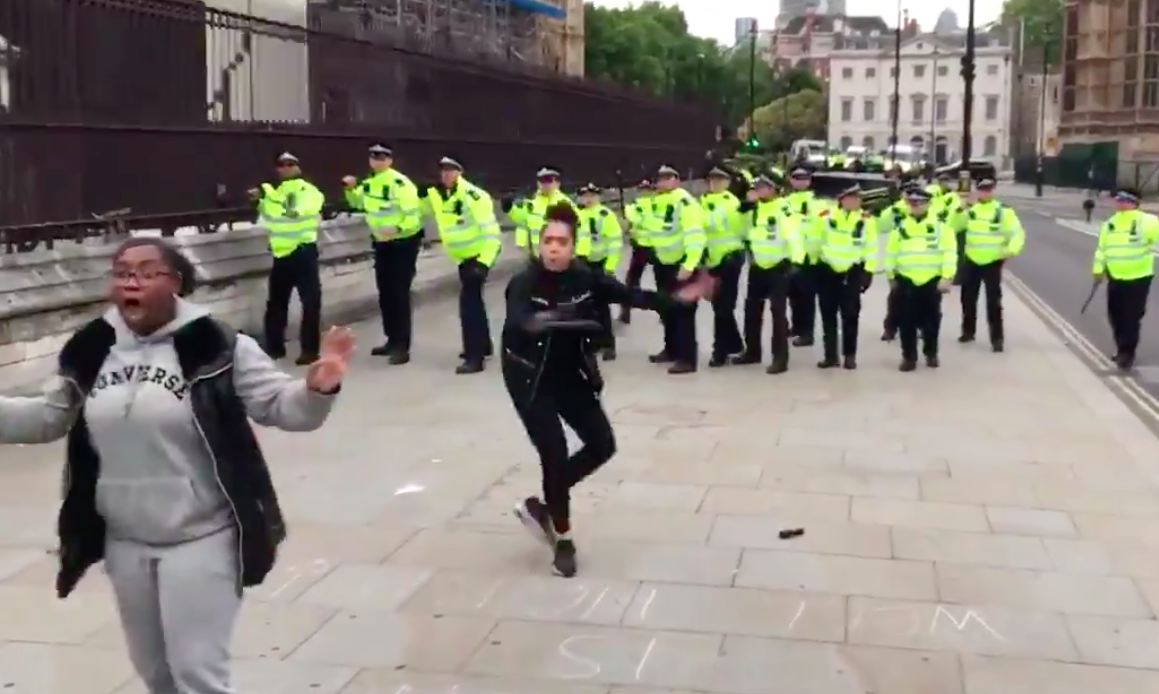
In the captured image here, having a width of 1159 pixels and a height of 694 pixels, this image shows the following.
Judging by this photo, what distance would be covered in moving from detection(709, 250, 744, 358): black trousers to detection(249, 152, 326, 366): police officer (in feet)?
11.5

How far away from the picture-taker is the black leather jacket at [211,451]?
3754 millimetres

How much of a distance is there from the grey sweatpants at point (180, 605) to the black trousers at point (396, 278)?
9.15 m

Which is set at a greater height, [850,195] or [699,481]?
[850,195]

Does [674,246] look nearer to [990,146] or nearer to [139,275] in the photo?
[139,275]

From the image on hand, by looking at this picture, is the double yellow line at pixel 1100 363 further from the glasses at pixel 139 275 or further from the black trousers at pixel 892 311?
the glasses at pixel 139 275

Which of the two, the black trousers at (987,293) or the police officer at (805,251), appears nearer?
the police officer at (805,251)

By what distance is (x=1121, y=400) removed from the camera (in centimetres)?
1195

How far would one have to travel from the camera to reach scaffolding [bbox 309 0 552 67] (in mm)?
20125

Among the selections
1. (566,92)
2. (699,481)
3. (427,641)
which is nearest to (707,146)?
(566,92)

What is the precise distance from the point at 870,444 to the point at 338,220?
25.2 feet

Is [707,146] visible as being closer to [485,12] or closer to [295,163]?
[485,12]

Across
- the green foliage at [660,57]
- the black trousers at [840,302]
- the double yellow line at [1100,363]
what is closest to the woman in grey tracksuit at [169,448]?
the double yellow line at [1100,363]

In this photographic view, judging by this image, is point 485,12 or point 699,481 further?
point 485,12

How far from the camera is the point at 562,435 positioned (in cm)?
662
